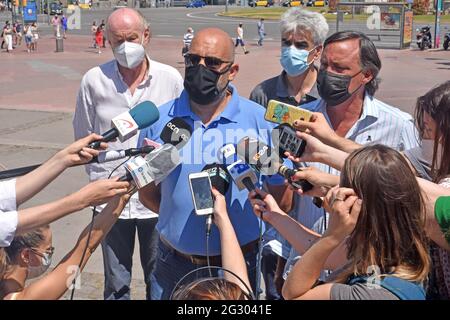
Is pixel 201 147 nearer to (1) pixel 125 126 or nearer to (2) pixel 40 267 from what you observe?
(1) pixel 125 126

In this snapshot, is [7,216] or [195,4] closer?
[7,216]

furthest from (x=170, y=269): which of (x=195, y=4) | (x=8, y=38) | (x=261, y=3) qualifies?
(x=195, y=4)

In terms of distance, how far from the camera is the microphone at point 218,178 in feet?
9.03

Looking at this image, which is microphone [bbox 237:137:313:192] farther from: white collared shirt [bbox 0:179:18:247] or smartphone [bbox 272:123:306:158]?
white collared shirt [bbox 0:179:18:247]

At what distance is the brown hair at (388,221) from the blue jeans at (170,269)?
0.98 m

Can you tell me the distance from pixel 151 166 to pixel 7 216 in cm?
61

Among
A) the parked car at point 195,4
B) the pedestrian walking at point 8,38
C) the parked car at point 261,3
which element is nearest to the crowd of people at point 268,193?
the pedestrian walking at point 8,38

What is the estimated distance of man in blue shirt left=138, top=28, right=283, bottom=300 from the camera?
2982 mm

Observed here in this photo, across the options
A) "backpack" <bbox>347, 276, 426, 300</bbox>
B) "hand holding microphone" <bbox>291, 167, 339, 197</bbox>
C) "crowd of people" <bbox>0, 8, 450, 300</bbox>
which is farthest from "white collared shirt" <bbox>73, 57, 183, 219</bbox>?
"backpack" <bbox>347, 276, 426, 300</bbox>

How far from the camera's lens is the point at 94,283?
4.92 meters

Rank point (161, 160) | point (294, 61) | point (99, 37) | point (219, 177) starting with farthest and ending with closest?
point (99, 37)
point (294, 61)
point (219, 177)
point (161, 160)

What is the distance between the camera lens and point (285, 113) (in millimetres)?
2916

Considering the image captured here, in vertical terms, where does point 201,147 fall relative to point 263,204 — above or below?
above
